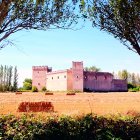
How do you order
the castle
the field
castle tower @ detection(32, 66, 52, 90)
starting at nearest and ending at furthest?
the field, the castle, castle tower @ detection(32, 66, 52, 90)

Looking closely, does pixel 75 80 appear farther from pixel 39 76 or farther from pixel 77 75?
pixel 39 76

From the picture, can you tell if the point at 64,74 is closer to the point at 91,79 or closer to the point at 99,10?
the point at 91,79

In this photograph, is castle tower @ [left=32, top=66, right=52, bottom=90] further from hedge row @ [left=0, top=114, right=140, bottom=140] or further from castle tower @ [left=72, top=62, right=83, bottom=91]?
hedge row @ [left=0, top=114, right=140, bottom=140]

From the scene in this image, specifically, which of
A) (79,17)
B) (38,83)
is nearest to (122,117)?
(79,17)

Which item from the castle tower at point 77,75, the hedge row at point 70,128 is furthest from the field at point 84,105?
the castle tower at point 77,75

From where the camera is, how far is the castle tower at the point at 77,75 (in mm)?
103500

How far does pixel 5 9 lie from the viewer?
13.3 m

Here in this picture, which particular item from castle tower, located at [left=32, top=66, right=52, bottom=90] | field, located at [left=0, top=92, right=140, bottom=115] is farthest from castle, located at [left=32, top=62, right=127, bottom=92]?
field, located at [left=0, top=92, right=140, bottom=115]

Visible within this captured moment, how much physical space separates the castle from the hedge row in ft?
289

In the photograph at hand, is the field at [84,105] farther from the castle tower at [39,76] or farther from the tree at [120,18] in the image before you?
the castle tower at [39,76]

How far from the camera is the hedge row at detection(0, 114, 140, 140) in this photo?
12266mm

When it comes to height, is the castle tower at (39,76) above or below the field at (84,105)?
above

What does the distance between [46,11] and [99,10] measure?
292 centimetres

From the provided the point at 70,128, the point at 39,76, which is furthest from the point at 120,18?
the point at 39,76
